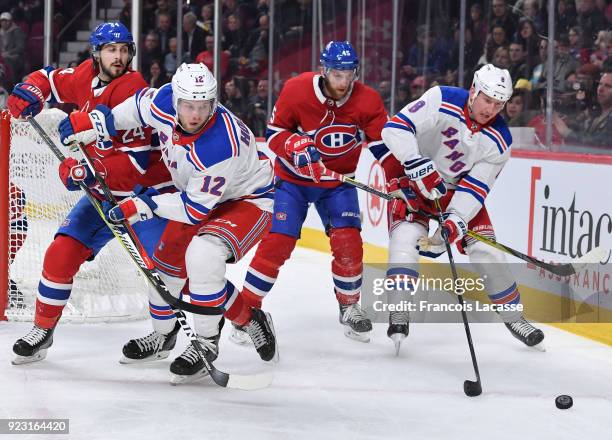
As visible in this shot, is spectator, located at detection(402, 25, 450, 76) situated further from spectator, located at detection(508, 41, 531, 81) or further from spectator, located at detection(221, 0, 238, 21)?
spectator, located at detection(221, 0, 238, 21)

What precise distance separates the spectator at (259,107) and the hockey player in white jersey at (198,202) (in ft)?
12.7

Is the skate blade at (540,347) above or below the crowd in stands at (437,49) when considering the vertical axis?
below

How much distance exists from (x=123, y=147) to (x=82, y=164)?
17 centimetres

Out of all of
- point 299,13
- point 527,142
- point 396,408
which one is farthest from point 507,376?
point 299,13

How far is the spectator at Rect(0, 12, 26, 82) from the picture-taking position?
25.5 ft

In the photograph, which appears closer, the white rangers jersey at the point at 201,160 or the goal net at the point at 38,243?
the white rangers jersey at the point at 201,160

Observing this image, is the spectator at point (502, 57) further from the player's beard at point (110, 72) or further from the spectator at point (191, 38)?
the spectator at point (191, 38)

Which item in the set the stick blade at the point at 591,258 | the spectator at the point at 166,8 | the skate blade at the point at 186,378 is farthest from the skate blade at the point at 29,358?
the spectator at the point at 166,8

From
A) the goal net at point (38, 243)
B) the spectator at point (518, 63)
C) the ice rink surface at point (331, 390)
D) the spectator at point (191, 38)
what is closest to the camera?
the ice rink surface at point (331, 390)

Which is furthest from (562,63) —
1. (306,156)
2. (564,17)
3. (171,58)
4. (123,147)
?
(171,58)

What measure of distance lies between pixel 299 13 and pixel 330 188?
3276 mm

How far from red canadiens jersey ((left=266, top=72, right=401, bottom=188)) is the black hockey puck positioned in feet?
3.92

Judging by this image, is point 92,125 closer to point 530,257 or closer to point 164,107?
point 164,107

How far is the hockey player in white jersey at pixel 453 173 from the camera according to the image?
3631 mm
